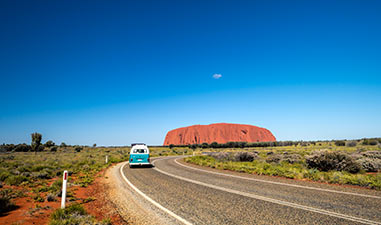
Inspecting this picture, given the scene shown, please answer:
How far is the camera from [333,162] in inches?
493

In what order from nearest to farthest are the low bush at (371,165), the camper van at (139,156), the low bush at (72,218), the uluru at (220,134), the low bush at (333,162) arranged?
the low bush at (72,218), the low bush at (333,162), the low bush at (371,165), the camper van at (139,156), the uluru at (220,134)

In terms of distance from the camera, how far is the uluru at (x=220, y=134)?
142938mm

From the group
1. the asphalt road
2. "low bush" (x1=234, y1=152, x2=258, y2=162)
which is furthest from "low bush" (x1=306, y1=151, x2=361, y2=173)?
"low bush" (x1=234, y1=152, x2=258, y2=162)

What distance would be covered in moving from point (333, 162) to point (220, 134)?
132 meters

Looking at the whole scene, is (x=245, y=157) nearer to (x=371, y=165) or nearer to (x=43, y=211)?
(x=371, y=165)

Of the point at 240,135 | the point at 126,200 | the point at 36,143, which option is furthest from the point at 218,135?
the point at 126,200

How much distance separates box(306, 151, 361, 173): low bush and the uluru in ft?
417

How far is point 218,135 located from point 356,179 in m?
136

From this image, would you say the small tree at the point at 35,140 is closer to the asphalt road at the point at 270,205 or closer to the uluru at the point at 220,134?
the asphalt road at the point at 270,205

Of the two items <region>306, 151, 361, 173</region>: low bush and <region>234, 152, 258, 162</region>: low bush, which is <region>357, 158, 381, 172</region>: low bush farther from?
<region>234, 152, 258, 162</region>: low bush

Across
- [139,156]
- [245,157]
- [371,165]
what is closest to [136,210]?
[139,156]

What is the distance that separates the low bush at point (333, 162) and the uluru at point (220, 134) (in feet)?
417

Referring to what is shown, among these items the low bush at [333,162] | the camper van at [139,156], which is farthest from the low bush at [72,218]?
the low bush at [333,162]

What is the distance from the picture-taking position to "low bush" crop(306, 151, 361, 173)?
11.9 metres
